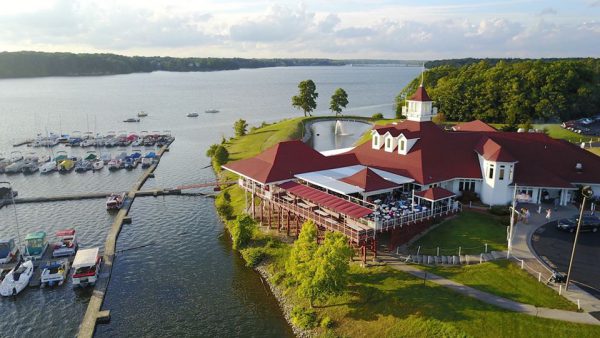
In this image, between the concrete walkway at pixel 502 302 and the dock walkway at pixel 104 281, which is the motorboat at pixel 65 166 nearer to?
the dock walkway at pixel 104 281

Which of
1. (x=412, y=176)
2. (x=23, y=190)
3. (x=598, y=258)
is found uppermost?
(x=412, y=176)

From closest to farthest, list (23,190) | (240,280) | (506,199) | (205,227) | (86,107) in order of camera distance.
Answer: (240,280) < (506,199) < (205,227) < (23,190) < (86,107)

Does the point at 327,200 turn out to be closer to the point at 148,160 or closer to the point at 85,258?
the point at 85,258

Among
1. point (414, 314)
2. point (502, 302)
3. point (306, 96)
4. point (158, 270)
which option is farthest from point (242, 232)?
point (306, 96)

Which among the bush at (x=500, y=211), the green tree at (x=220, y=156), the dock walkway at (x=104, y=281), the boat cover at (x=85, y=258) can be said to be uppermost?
the bush at (x=500, y=211)

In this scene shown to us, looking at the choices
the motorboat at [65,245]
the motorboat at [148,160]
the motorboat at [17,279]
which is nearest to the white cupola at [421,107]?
the motorboat at [65,245]

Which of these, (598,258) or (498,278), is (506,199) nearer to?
(598,258)

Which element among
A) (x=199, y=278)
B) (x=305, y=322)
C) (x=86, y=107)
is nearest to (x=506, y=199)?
(x=305, y=322)
